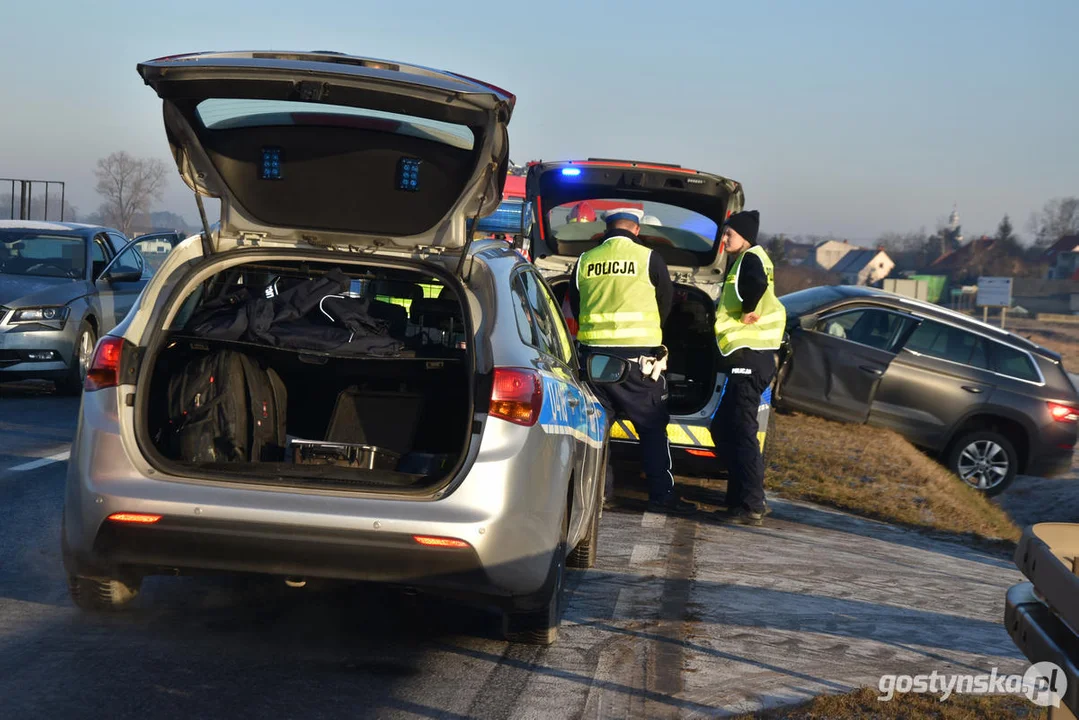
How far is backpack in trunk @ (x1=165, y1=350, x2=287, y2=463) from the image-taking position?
215 inches

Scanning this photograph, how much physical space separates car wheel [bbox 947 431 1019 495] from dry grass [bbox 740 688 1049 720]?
29.2 ft

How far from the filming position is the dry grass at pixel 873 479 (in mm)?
10367

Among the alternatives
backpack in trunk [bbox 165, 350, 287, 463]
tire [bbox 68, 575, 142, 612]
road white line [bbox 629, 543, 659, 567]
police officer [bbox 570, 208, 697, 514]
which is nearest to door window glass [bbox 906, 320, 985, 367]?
police officer [bbox 570, 208, 697, 514]

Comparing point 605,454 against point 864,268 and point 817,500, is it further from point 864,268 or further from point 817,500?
point 864,268

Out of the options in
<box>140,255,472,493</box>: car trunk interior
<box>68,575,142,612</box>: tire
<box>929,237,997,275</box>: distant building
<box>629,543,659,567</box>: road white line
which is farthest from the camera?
<box>929,237,997,275</box>: distant building

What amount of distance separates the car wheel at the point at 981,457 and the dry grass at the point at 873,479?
372 mm

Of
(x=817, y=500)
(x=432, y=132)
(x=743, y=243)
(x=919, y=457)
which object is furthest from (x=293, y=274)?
(x=919, y=457)

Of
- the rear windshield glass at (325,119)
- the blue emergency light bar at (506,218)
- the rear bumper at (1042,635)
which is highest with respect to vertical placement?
the rear windshield glass at (325,119)

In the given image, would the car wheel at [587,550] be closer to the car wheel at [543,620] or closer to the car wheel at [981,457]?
the car wheel at [543,620]

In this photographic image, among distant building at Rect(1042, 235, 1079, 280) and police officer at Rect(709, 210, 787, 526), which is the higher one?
distant building at Rect(1042, 235, 1079, 280)

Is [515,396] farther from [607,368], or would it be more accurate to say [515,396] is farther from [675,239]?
[675,239]

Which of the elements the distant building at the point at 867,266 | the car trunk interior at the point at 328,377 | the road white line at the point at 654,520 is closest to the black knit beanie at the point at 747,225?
the road white line at the point at 654,520

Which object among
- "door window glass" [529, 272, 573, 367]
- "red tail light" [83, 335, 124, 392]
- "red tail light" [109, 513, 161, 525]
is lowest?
"red tail light" [109, 513, 161, 525]

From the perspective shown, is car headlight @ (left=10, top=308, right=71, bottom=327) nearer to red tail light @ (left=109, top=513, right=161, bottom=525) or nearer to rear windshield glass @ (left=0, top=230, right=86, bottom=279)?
rear windshield glass @ (left=0, top=230, right=86, bottom=279)
